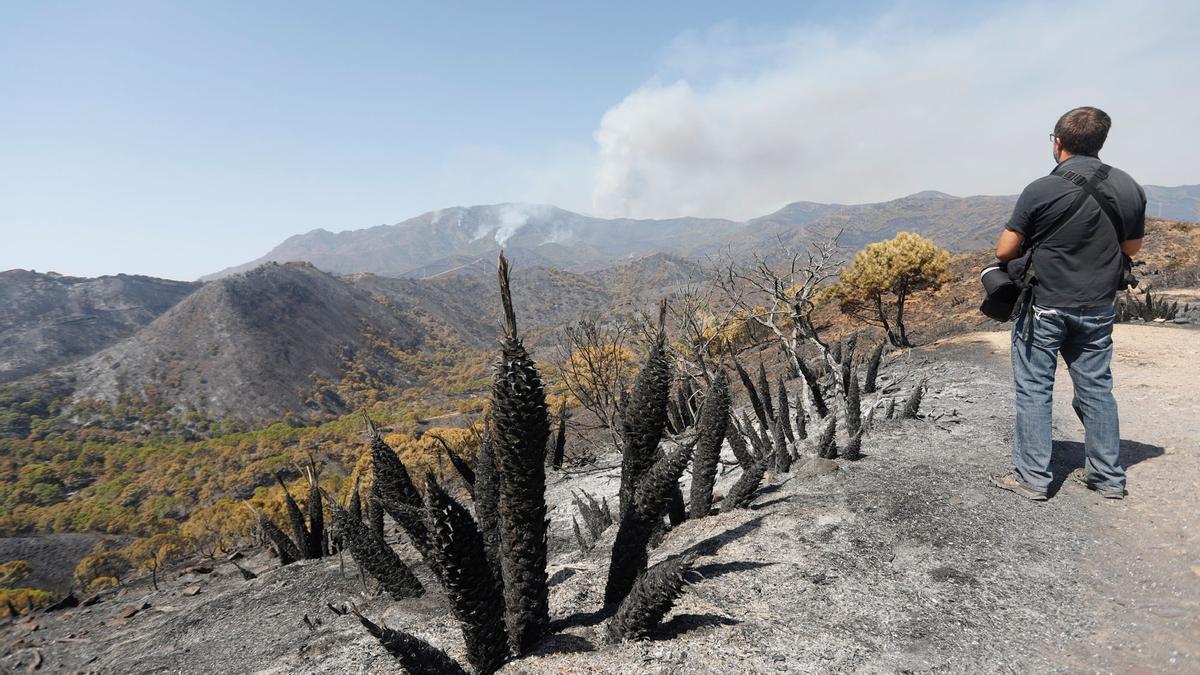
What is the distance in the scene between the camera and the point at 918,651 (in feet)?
8.25

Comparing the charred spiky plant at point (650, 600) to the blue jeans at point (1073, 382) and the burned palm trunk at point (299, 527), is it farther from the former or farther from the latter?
the burned palm trunk at point (299, 527)

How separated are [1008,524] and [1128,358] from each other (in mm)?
7862

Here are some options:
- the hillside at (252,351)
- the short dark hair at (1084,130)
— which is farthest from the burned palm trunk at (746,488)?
the hillside at (252,351)

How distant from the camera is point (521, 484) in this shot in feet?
9.27

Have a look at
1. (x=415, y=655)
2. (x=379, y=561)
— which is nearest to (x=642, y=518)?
(x=415, y=655)

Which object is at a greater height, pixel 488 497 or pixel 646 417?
pixel 646 417

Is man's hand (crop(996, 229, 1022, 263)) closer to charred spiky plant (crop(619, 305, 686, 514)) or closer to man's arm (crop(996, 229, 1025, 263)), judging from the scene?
man's arm (crop(996, 229, 1025, 263))

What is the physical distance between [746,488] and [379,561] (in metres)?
3.50

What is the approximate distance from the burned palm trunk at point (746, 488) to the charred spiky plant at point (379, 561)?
3.06m

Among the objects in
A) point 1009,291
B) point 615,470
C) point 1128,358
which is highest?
point 1009,291

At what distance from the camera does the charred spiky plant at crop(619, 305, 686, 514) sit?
360 centimetres

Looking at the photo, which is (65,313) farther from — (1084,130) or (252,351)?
(1084,130)

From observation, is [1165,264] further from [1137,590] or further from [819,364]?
[1137,590]

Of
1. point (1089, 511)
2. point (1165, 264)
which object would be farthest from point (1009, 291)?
point (1165, 264)
